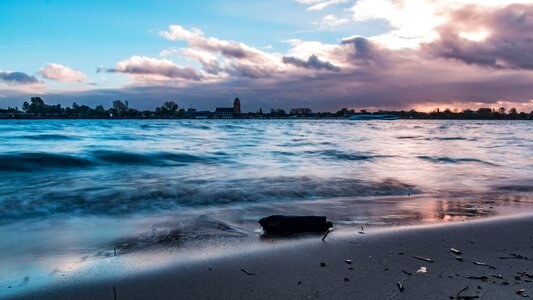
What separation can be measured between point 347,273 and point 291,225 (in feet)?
4.46

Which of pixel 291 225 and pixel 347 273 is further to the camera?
pixel 291 225

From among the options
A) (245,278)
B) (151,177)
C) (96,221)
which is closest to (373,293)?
(245,278)

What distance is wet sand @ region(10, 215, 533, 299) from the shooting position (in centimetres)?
270

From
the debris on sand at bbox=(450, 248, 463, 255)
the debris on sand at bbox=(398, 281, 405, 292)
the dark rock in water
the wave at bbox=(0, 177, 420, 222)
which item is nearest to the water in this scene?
the wave at bbox=(0, 177, 420, 222)

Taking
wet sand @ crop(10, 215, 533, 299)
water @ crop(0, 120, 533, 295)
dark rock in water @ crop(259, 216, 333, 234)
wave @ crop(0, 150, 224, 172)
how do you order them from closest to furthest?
wet sand @ crop(10, 215, 533, 299) < water @ crop(0, 120, 533, 295) < dark rock in water @ crop(259, 216, 333, 234) < wave @ crop(0, 150, 224, 172)

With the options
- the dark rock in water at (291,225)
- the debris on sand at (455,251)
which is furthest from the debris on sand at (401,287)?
the dark rock in water at (291,225)

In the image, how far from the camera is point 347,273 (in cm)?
306

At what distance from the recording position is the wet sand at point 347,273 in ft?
8.86

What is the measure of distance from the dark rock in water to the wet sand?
33cm

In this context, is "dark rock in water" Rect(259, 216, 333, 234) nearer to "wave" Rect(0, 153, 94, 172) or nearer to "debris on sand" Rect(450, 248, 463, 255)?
"debris on sand" Rect(450, 248, 463, 255)

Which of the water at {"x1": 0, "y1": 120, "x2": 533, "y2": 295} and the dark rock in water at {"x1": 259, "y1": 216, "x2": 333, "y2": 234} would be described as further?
the dark rock in water at {"x1": 259, "y1": 216, "x2": 333, "y2": 234}

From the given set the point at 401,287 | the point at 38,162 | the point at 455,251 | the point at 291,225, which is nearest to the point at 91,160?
the point at 38,162

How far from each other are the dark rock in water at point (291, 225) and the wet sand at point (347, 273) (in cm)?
33

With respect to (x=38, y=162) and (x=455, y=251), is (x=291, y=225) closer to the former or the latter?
(x=455, y=251)
